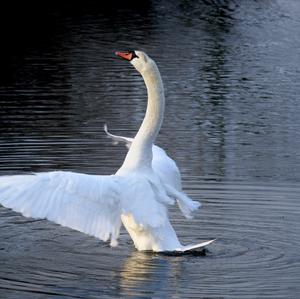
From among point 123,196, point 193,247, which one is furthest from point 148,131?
point 193,247

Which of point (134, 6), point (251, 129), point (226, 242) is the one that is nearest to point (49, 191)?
point (226, 242)

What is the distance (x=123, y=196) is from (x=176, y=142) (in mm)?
6204

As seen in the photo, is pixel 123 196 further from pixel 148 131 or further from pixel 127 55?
pixel 127 55

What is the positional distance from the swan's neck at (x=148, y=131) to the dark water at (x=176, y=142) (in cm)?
89

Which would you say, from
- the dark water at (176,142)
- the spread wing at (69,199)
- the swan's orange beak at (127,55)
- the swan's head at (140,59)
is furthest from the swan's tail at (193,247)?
the swan's orange beak at (127,55)

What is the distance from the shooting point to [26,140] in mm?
17109

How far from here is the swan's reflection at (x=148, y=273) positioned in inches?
404

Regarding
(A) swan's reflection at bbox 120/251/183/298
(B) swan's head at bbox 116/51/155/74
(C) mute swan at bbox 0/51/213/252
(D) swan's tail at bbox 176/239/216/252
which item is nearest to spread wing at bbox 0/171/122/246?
(C) mute swan at bbox 0/51/213/252

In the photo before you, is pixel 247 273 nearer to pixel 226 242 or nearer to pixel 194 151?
pixel 226 242

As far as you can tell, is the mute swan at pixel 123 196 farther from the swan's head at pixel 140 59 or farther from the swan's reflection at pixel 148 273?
the swan's reflection at pixel 148 273

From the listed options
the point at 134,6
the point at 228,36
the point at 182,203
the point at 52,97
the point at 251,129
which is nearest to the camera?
the point at 182,203

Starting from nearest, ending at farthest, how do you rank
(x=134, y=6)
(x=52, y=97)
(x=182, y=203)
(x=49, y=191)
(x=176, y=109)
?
Result: (x=49, y=191) → (x=182, y=203) → (x=176, y=109) → (x=52, y=97) → (x=134, y=6)

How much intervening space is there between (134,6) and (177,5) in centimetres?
194

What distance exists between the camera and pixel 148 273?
10.7 metres
